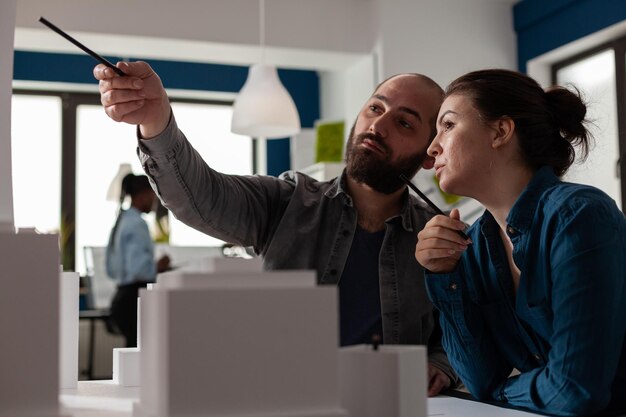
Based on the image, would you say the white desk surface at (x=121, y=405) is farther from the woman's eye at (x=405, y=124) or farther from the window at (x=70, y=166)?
the window at (x=70, y=166)

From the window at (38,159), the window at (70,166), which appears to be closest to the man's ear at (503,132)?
the window at (70,166)

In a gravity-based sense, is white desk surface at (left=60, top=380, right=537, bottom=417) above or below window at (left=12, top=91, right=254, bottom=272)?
below

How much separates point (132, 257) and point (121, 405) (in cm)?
406

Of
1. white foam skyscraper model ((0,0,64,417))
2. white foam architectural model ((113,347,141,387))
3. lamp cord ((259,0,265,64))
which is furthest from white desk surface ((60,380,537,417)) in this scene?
lamp cord ((259,0,265,64))

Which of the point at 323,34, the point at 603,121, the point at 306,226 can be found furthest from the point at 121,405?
the point at 323,34

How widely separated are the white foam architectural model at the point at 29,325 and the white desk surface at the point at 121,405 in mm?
186

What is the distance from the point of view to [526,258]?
129 centimetres

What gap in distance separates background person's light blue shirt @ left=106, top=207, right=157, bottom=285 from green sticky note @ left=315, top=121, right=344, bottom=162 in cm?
121

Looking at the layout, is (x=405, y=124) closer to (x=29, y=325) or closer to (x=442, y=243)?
(x=442, y=243)

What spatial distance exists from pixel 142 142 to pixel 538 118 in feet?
2.33

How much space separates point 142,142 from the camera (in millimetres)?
1495

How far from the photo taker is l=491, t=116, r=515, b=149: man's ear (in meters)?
1.42

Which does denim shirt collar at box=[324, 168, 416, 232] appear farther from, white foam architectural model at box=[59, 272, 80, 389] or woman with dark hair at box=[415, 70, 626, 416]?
white foam architectural model at box=[59, 272, 80, 389]

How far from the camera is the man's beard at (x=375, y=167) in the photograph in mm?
1913
